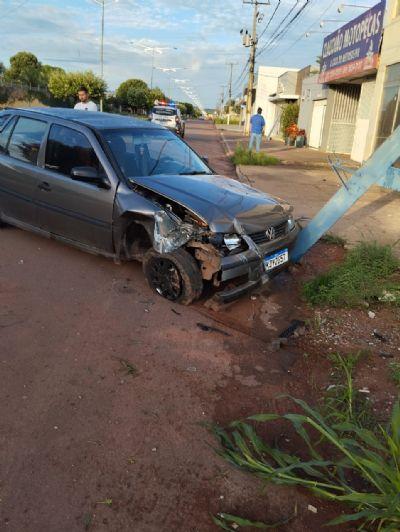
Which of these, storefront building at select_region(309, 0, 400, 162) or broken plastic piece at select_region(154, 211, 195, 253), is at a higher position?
storefront building at select_region(309, 0, 400, 162)

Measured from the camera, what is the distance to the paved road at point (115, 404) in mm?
2348

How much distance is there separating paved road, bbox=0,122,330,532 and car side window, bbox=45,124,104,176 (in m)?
1.27

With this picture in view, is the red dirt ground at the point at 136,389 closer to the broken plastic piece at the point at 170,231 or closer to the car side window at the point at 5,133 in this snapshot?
the broken plastic piece at the point at 170,231

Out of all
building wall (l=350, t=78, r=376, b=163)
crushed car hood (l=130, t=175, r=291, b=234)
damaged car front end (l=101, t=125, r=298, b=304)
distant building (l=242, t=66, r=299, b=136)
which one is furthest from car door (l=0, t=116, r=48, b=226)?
distant building (l=242, t=66, r=299, b=136)

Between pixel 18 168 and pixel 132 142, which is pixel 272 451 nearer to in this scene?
pixel 132 142

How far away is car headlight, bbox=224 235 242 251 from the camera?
14.3 ft

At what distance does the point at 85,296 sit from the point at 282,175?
11.2 metres

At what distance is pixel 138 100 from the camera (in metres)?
64.8

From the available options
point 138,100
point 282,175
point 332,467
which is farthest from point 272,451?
point 138,100

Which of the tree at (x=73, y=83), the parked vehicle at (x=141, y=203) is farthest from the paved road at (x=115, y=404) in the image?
the tree at (x=73, y=83)

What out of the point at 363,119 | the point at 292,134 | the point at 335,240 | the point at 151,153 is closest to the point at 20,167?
the point at 151,153

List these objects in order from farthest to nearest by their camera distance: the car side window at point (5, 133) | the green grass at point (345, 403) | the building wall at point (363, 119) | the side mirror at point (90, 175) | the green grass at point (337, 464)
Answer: the building wall at point (363, 119)
the car side window at point (5, 133)
the side mirror at point (90, 175)
the green grass at point (345, 403)
the green grass at point (337, 464)

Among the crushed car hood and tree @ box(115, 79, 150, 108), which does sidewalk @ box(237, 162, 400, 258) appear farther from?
tree @ box(115, 79, 150, 108)

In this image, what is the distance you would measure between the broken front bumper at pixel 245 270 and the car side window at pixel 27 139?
9.67ft
